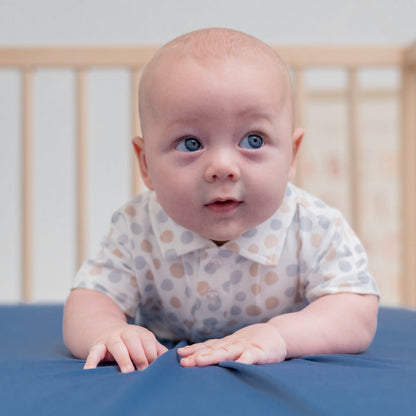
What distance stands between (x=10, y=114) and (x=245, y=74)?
3.68 feet

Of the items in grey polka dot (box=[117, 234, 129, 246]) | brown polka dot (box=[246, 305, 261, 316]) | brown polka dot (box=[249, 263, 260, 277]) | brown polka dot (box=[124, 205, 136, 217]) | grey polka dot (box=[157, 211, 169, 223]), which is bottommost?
brown polka dot (box=[246, 305, 261, 316])

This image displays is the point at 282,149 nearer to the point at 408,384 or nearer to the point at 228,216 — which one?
the point at 228,216

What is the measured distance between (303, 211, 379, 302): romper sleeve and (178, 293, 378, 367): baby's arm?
0.04ft

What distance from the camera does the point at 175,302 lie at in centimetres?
80

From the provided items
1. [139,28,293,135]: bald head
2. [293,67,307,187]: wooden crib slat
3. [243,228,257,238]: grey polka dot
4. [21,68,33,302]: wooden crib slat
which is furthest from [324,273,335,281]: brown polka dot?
[21,68,33,302]: wooden crib slat

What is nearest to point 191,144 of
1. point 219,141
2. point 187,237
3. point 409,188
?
point 219,141

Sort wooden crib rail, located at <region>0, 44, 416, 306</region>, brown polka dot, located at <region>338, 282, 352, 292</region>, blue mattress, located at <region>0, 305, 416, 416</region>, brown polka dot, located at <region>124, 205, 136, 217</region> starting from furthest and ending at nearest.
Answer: wooden crib rail, located at <region>0, 44, 416, 306</region>
brown polka dot, located at <region>124, 205, 136, 217</region>
brown polka dot, located at <region>338, 282, 352, 292</region>
blue mattress, located at <region>0, 305, 416, 416</region>

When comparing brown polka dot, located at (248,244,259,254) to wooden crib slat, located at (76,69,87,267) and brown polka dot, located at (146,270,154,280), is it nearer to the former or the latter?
brown polka dot, located at (146,270,154,280)

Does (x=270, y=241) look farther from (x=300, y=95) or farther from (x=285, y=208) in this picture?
(x=300, y=95)

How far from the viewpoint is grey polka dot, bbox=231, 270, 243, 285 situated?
0.77 m

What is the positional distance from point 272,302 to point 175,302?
0.41ft

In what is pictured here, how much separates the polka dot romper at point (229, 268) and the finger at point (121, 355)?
6.3 inches

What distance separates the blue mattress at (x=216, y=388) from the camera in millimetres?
499

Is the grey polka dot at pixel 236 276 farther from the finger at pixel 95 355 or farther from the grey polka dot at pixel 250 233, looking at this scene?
the finger at pixel 95 355
